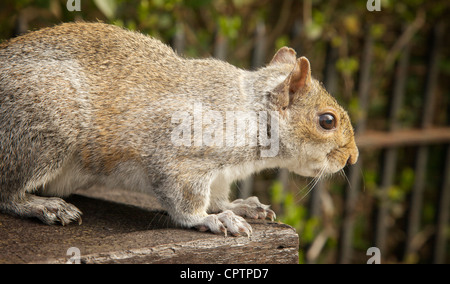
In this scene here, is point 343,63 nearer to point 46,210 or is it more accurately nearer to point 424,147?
point 424,147

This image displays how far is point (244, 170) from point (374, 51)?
353 centimetres

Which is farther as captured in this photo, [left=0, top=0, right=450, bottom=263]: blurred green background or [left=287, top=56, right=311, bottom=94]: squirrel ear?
[left=0, top=0, right=450, bottom=263]: blurred green background

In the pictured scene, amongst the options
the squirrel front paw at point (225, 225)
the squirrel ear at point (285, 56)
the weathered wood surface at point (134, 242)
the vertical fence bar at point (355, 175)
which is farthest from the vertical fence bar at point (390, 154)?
the squirrel front paw at point (225, 225)

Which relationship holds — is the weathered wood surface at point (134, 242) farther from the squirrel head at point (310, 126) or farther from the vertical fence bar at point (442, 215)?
the vertical fence bar at point (442, 215)

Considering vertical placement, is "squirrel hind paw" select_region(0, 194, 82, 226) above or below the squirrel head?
below

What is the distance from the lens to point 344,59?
520 centimetres

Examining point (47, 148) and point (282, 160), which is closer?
point (47, 148)

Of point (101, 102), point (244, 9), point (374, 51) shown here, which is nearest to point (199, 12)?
point (244, 9)

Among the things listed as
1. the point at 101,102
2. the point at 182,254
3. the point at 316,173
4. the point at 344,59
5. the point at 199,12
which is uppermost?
the point at 199,12

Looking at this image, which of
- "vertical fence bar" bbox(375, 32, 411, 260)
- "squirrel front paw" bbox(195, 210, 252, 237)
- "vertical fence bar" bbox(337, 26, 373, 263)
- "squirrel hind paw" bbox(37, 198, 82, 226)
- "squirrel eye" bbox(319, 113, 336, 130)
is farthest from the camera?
"vertical fence bar" bbox(375, 32, 411, 260)

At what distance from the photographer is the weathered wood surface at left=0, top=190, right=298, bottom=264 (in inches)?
88.0

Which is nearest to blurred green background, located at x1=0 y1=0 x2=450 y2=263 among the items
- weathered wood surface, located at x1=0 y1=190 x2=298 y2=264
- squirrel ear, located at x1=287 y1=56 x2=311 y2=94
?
squirrel ear, located at x1=287 y1=56 x2=311 y2=94

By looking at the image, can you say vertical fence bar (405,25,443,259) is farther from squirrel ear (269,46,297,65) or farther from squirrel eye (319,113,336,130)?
squirrel eye (319,113,336,130)

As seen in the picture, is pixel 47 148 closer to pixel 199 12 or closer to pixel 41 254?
pixel 41 254
